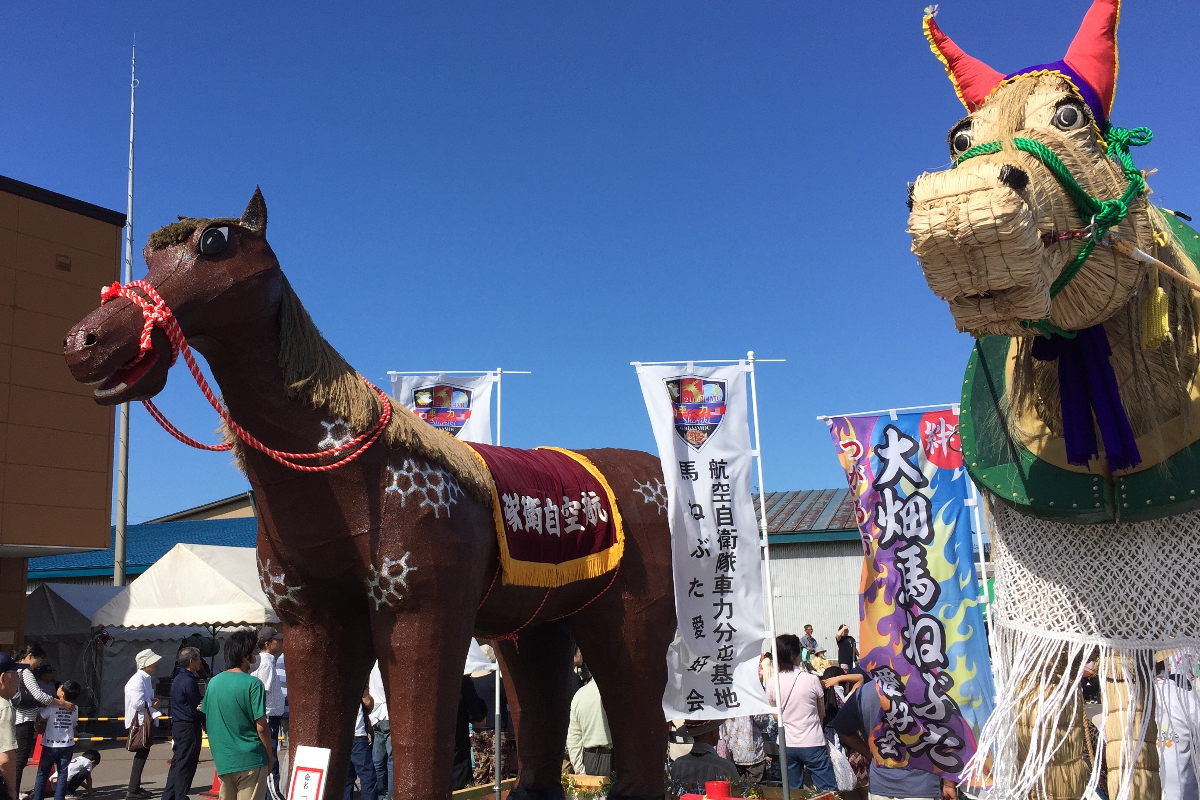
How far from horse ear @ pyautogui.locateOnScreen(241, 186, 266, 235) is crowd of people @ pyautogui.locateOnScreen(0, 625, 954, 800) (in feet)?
8.46

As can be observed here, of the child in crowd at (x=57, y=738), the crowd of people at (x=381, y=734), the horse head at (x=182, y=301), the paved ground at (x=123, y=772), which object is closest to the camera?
the horse head at (x=182, y=301)

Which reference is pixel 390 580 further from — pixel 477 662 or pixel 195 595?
pixel 195 595

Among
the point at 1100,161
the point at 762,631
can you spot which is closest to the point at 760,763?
the point at 762,631

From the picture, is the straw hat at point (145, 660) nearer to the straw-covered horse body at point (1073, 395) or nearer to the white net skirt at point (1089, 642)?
the white net skirt at point (1089, 642)

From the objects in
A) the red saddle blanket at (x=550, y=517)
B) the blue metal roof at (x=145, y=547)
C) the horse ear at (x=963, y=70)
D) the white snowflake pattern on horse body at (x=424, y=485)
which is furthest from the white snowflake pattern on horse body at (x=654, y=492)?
the blue metal roof at (x=145, y=547)

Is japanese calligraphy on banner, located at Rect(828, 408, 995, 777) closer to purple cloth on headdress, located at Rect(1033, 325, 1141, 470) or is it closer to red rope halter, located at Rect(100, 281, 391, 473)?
purple cloth on headdress, located at Rect(1033, 325, 1141, 470)

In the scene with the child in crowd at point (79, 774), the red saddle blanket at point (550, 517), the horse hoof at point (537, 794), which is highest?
the red saddle blanket at point (550, 517)

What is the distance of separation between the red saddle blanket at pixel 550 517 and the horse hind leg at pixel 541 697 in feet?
2.20

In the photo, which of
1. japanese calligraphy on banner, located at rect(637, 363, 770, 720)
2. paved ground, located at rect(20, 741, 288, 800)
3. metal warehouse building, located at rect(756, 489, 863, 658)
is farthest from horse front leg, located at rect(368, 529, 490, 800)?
metal warehouse building, located at rect(756, 489, 863, 658)

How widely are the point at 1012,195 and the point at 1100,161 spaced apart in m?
0.52

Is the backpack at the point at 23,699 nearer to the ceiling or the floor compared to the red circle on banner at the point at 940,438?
A: nearer to the floor

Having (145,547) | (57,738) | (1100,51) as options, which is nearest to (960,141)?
(1100,51)

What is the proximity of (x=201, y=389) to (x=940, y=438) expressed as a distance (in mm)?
4022

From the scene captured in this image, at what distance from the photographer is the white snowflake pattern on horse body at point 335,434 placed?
141 inches
